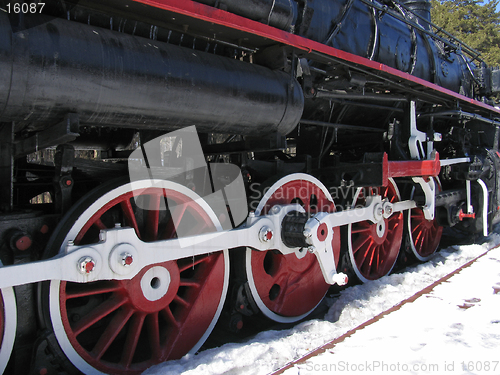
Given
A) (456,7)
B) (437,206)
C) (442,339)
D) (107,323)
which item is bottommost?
(442,339)

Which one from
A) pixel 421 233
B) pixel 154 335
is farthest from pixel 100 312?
pixel 421 233

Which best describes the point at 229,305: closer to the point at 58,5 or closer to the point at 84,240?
the point at 84,240

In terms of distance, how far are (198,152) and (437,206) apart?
11.5 ft

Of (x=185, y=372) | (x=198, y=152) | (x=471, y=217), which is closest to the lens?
(x=185, y=372)

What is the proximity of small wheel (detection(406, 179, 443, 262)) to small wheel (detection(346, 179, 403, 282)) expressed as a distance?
383mm

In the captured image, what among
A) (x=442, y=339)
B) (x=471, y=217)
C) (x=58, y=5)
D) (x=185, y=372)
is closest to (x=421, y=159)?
(x=471, y=217)

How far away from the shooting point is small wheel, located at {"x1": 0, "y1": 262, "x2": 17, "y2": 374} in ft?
5.63

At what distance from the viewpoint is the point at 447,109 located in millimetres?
4914

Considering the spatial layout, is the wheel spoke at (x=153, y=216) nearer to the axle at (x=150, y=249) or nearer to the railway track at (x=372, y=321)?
the axle at (x=150, y=249)

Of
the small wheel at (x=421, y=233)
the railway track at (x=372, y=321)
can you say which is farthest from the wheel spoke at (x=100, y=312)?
the small wheel at (x=421, y=233)

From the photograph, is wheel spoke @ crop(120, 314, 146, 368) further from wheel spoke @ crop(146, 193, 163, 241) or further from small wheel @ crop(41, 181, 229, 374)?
wheel spoke @ crop(146, 193, 163, 241)

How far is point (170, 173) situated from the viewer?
2461 millimetres

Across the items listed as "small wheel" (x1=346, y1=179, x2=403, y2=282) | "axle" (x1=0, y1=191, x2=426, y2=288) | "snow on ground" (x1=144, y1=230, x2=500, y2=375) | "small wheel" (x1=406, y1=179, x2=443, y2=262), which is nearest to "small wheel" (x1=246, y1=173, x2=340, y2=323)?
"axle" (x1=0, y1=191, x2=426, y2=288)

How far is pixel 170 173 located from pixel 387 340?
5.52 feet
